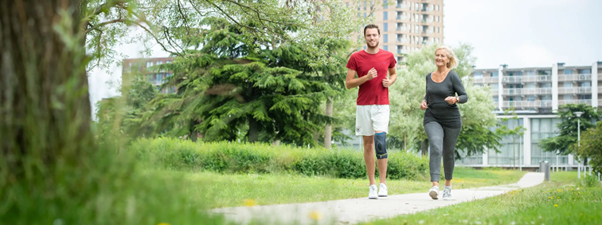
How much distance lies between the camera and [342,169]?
16.1m

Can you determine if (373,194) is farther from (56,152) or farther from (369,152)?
(56,152)

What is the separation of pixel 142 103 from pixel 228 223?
0.65 metres

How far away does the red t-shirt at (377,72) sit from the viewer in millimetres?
5961

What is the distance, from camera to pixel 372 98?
596 cm

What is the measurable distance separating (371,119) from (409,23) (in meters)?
103

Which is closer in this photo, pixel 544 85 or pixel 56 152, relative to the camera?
pixel 56 152

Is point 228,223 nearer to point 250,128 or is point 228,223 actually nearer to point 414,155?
point 414,155

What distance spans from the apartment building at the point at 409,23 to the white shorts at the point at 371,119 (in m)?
99.4

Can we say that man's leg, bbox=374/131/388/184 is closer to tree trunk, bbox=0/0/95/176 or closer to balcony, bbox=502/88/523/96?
tree trunk, bbox=0/0/95/176

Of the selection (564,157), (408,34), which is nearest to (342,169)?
(564,157)

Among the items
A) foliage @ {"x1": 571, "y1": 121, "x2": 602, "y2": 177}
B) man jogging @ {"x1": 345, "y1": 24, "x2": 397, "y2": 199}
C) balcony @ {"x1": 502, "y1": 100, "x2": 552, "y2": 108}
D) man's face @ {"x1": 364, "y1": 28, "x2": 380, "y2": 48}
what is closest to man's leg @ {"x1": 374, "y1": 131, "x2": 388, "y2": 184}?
man jogging @ {"x1": 345, "y1": 24, "x2": 397, "y2": 199}

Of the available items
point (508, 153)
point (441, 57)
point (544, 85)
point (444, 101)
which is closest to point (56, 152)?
point (444, 101)

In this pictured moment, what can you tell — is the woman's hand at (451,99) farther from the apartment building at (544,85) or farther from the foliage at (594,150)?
the apartment building at (544,85)

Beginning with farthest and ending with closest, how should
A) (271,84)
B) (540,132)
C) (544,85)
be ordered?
(544,85)
(540,132)
(271,84)
